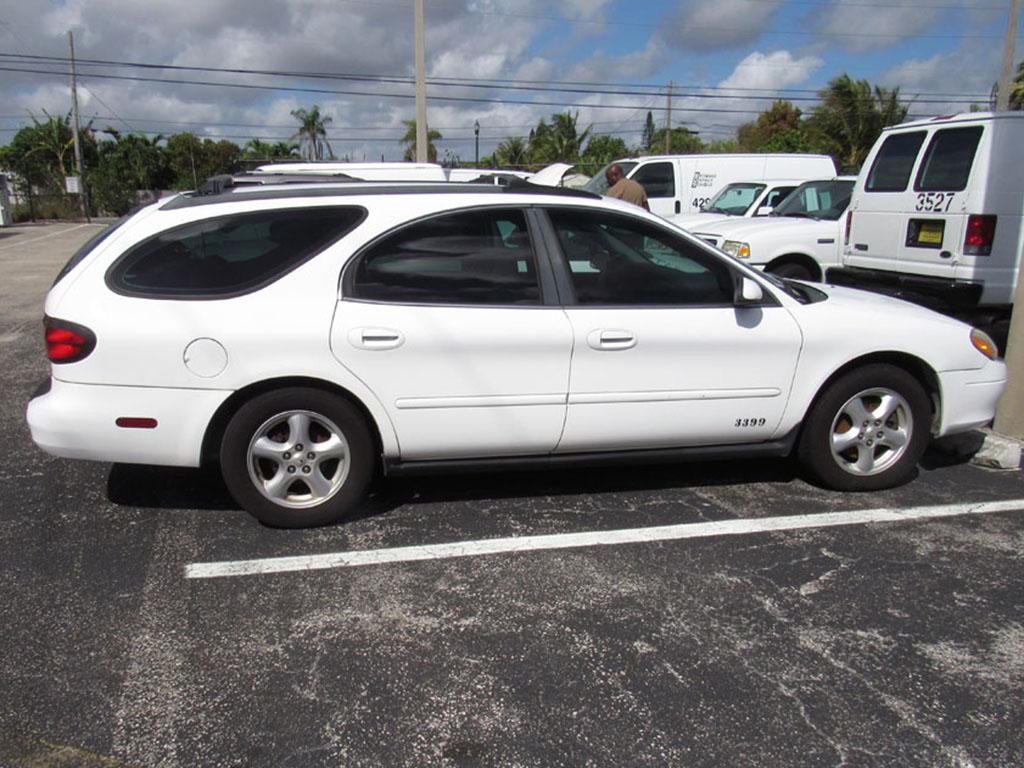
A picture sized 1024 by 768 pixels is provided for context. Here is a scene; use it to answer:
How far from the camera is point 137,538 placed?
384 cm

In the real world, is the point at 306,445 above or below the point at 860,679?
above

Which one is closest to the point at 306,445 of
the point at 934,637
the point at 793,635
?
the point at 793,635

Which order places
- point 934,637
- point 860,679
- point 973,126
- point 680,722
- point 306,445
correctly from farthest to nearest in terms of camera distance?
point 973,126 → point 306,445 → point 934,637 → point 860,679 → point 680,722

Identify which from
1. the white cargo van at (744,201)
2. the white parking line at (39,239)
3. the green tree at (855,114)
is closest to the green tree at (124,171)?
the white parking line at (39,239)

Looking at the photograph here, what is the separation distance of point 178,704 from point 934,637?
271 centimetres

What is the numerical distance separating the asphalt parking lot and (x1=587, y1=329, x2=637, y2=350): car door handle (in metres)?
0.87

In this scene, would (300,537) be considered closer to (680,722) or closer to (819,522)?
(680,722)

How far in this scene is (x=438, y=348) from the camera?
12.5 ft

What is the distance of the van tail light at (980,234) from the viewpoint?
697cm

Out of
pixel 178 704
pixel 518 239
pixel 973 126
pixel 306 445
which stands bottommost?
pixel 178 704

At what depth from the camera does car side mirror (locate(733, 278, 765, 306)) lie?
407cm

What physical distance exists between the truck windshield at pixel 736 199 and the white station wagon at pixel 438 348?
848cm

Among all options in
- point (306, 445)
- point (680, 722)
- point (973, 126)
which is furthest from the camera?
point (973, 126)

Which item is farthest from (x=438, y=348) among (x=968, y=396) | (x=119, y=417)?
(x=968, y=396)
